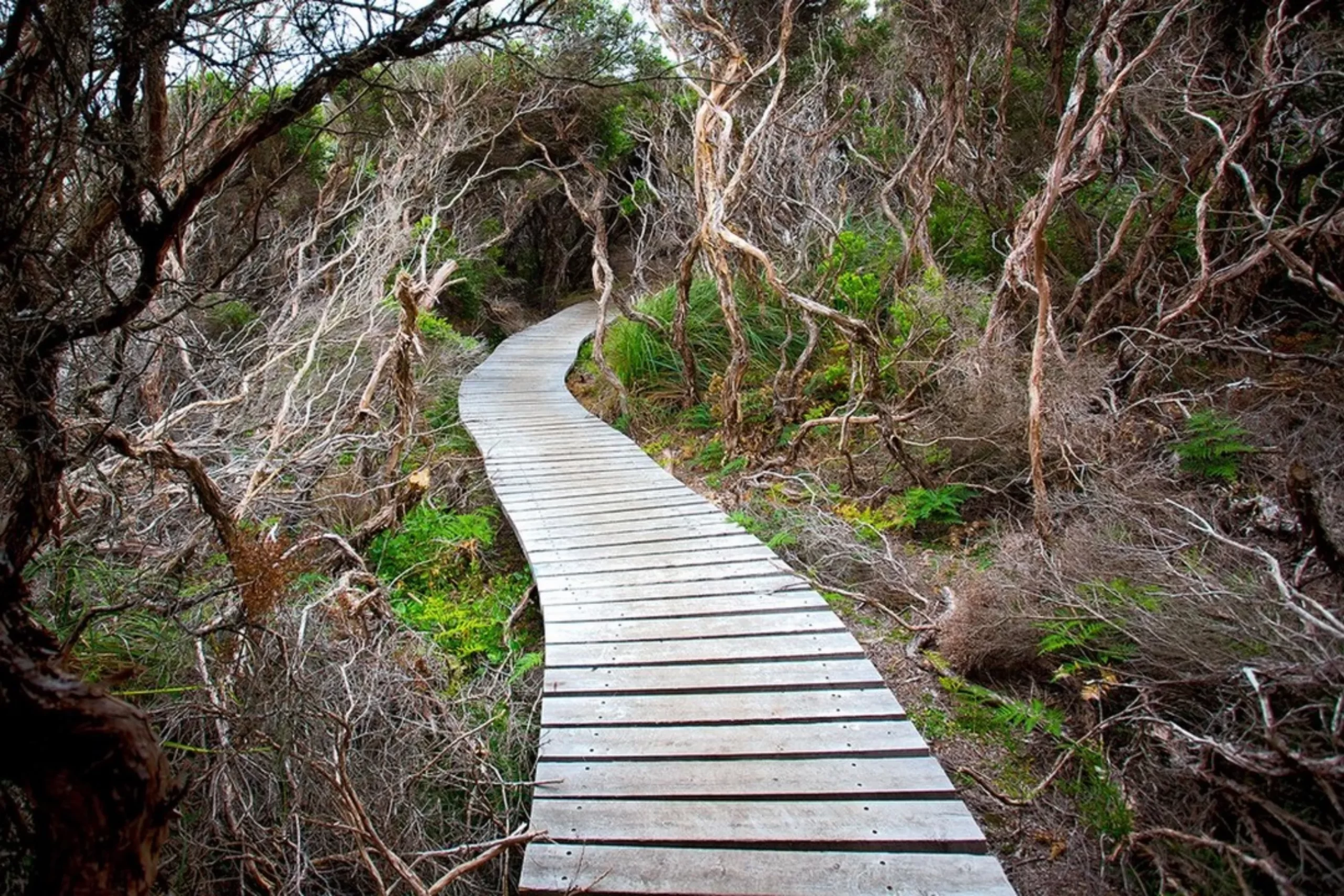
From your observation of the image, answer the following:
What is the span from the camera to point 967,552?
4609 millimetres

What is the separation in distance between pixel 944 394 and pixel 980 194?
274 centimetres

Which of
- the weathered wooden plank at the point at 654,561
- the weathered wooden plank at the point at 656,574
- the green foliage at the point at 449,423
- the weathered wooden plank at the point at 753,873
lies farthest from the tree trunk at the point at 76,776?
the green foliage at the point at 449,423

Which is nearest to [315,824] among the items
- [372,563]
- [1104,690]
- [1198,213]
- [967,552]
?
[1104,690]

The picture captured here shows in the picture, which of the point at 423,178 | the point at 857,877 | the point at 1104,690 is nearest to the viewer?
the point at 857,877

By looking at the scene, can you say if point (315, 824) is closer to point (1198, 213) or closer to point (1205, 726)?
point (1205, 726)

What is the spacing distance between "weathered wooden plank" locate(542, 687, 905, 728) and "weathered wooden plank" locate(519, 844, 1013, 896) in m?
0.64

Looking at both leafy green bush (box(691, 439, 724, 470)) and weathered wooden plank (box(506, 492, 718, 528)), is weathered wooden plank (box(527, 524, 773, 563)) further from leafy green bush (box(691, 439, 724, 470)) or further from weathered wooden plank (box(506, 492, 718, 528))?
leafy green bush (box(691, 439, 724, 470))

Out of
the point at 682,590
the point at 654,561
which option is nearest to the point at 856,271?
the point at 654,561

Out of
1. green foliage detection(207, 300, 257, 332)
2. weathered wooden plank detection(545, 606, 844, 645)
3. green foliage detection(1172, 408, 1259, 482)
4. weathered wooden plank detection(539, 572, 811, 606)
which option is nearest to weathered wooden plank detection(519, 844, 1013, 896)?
weathered wooden plank detection(545, 606, 844, 645)

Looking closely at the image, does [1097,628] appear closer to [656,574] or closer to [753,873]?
[753,873]

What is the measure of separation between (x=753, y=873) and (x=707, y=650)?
1232 millimetres

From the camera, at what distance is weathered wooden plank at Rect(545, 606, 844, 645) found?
11.4ft

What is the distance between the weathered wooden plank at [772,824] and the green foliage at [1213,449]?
8.87 ft

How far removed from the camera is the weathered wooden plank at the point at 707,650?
3254 millimetres
